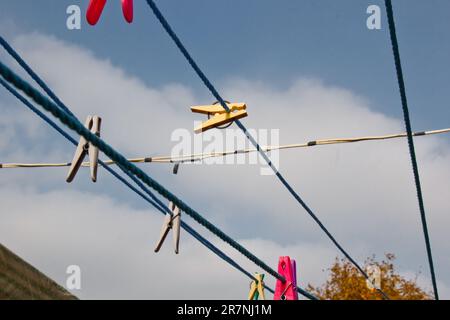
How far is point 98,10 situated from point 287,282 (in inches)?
119

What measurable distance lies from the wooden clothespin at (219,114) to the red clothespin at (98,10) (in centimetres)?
197

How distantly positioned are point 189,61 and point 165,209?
3.23 ft

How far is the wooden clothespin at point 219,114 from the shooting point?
4.44 meters

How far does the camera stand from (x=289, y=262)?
4871 mm

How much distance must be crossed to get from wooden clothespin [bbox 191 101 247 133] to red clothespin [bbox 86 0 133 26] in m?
1.97

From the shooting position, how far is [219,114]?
451 cm

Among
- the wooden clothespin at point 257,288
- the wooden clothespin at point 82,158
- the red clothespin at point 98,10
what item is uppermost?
the red clothespin at point 98,10

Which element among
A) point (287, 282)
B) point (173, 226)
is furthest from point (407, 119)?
point (287, 282)

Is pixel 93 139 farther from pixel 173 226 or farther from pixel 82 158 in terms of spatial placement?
pixel 173 226

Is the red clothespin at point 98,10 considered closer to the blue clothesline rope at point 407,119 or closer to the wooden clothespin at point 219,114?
the blue clothesline rope at point 407,119

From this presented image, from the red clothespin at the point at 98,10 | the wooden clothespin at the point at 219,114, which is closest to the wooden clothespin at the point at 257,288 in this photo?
the wooden clothespin at the point at 219,114
